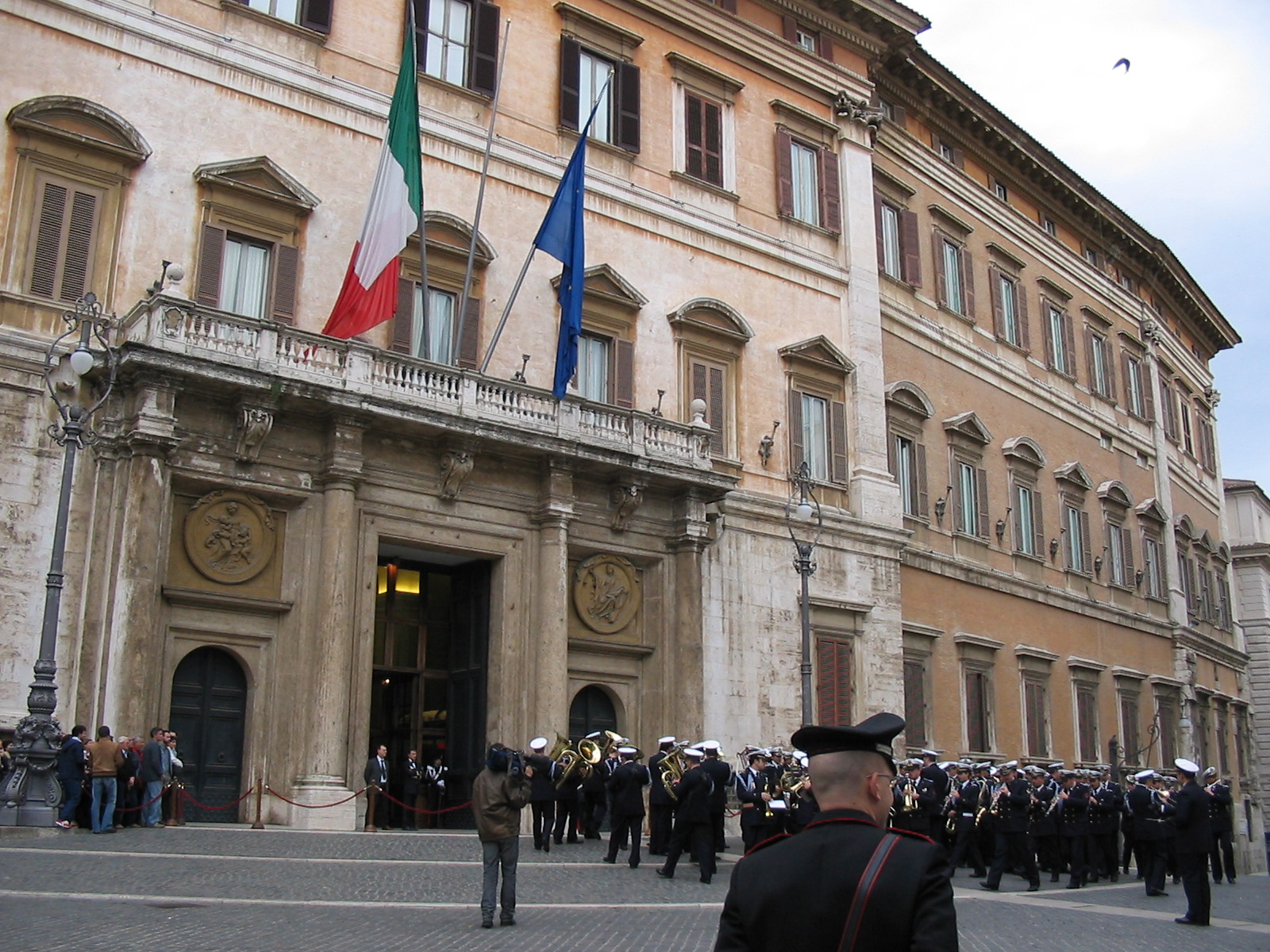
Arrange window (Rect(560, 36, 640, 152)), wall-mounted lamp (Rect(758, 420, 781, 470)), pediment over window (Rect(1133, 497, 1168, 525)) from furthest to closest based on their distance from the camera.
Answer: pediment over window (Rect(1133, 497, 1168, 525))
wall-mounted lamp (Rect(758, 420, 781, 470))
window (Rect(560, 36, 640, 152))

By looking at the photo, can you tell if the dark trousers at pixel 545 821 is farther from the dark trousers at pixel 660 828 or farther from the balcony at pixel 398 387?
the balcony at pixel 398 387

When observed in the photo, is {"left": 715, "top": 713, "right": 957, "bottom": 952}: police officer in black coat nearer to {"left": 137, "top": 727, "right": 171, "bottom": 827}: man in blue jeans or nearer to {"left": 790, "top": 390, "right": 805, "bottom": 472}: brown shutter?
{"left": 137, "top": 727, "right": 171, "bottom": 827}: man in blue jeans

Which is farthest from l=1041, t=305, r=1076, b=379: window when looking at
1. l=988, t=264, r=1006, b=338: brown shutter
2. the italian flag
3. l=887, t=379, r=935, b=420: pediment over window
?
the italian flag

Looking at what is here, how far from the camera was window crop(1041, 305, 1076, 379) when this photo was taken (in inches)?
1443

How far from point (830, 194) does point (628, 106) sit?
220 inches

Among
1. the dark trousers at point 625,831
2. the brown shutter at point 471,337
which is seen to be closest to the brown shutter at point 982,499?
the brown shutter at point 471,337

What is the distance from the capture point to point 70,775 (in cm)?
1545

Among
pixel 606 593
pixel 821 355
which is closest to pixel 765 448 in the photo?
pixel 821 355

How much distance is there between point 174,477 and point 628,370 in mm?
8654

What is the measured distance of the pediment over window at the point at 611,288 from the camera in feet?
78.6

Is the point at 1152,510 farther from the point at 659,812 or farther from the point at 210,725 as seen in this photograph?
the point at 210,725

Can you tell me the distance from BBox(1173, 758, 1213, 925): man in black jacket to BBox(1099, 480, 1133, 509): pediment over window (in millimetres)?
24528

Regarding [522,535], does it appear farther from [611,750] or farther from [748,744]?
[748,744]

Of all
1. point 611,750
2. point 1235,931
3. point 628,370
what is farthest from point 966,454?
point 1235,931
